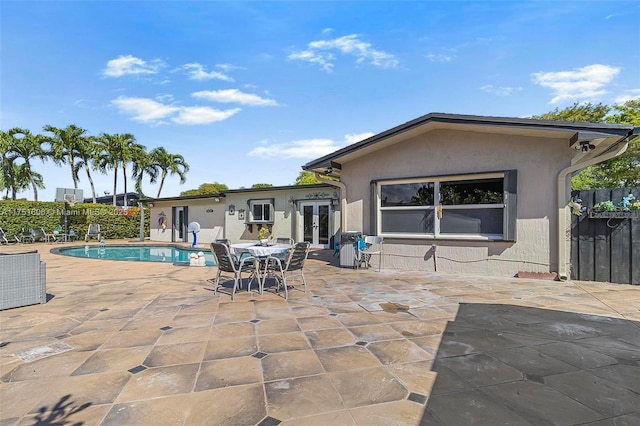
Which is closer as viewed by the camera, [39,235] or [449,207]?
[449,207]

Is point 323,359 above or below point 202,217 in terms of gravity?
below

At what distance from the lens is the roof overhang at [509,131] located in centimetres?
558

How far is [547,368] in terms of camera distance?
266 centimetres

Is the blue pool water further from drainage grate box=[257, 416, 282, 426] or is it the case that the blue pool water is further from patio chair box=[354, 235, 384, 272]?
drainage grate box=[257, 416, 282, 426]

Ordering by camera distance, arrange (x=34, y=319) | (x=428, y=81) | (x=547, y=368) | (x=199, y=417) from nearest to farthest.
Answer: (x=199, y=417) → (x=547, y=368) → (x=34, y=319) → (x=428, y=81)

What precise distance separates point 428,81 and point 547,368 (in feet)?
39.1

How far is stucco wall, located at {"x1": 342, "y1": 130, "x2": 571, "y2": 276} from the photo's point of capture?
6.60 metres

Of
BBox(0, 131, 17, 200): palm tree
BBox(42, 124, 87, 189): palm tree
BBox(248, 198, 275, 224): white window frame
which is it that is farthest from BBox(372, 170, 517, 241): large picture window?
BBox(0, 131, 17, 200): palm tree

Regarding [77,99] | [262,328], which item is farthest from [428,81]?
[77,99]

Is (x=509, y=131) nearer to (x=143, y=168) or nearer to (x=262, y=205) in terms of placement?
(x=262, y=205)

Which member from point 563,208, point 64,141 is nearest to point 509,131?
point 563,208

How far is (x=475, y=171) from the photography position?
7191 mm

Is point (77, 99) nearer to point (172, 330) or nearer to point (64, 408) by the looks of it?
point (172, 330)

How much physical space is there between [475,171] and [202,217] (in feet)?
49.2
